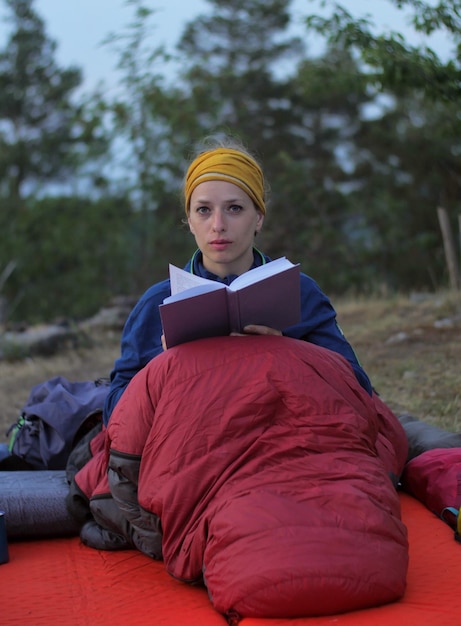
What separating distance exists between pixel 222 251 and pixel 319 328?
42 centimetres

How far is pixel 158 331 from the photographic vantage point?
8.82 feet

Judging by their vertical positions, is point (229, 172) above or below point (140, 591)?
above

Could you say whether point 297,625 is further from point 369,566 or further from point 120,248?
point 120,248

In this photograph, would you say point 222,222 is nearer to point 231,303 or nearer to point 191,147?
point 231,303

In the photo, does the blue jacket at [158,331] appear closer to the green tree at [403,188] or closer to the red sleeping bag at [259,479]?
the red sleeping bag at [259,479]

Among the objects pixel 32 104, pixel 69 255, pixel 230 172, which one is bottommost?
pixel 230 172

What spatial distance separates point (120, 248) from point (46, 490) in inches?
648

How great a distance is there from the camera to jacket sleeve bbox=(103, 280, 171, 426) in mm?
2650

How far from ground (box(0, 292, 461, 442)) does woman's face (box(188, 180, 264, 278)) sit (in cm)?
175

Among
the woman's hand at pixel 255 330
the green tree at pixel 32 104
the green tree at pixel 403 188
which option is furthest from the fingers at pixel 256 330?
the green tree at pixel 32 104

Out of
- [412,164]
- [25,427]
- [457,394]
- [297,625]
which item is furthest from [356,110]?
[297,625]

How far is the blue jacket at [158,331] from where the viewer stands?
8.61ft

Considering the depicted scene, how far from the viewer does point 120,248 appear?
62.3 ft

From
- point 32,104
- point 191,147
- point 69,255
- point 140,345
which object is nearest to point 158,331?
point 140,345
